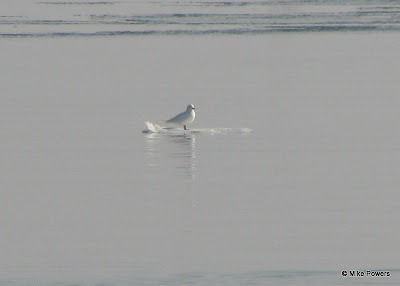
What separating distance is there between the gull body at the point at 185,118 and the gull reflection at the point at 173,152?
0.39 m

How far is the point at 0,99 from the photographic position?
21.4 m

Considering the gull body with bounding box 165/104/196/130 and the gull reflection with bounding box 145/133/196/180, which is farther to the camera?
the gull body with bounding box 165/104/196/130

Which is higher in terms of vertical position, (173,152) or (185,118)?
(185,118)

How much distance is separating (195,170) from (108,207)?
2.37m

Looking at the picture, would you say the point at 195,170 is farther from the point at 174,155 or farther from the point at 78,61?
the point at 78,61

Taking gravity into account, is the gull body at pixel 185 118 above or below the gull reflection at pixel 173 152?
above

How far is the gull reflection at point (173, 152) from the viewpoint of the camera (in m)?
13.7

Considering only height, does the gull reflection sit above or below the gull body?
below

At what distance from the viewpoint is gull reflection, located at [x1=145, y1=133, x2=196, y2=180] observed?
13695 millimetres

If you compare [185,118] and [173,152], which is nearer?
[173,152]

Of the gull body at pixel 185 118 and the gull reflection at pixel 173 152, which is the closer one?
the gull reflection at pixel 173 152

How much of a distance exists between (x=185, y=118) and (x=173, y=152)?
2.29m

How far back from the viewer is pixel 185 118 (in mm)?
17219

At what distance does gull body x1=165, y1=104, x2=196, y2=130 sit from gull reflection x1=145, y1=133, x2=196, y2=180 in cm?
39
